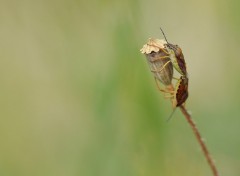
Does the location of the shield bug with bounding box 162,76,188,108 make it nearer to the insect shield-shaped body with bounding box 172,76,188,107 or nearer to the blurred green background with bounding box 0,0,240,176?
the insect shield-shaped body with bounding box 172,76,188,107

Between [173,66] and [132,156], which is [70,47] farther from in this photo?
[173,66]

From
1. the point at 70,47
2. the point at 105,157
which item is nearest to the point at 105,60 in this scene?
the point at 70,47

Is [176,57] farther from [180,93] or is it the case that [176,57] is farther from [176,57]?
[180,93]

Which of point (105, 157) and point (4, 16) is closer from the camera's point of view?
point (105, 157)

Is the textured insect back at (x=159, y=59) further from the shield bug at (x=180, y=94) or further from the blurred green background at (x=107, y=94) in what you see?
the blurred green background at (x=107, y=94)

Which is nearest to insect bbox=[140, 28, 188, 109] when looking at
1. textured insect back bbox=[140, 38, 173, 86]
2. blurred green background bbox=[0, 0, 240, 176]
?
textured insect back bbox=[140, 38, 173, 86]

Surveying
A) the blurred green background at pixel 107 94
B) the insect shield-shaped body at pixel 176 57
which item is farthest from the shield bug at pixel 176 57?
the blurred green background at pixel 107 94
